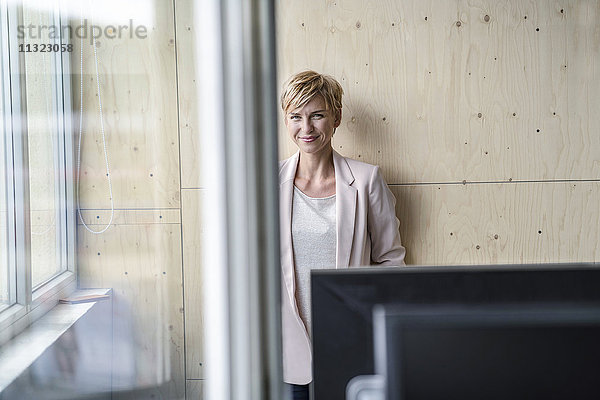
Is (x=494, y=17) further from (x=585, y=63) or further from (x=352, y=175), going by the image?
(x=352, y=175)

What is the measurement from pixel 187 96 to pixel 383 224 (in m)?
1.87

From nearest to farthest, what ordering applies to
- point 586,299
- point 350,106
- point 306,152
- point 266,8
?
point 266,8
point 586,299
point 306,152
point 350,106

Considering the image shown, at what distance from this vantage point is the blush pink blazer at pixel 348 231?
6.74 ft

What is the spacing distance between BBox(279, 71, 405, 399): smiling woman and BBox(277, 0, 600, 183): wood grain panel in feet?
0.50

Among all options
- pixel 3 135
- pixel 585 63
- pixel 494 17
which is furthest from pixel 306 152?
pixel 3 135

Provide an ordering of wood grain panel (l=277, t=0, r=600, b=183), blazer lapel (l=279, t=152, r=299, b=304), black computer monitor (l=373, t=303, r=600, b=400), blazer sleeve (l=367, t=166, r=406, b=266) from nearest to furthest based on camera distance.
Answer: black computer monitor (l=373, t=303, r=600, b=400)
blazer lapel (l=279, t=152, r=299, b=304)
blazer sleeve (l=367, t=166, r=406, b=266)
wood grain panel (l=277, t=0, r=600, b=183)

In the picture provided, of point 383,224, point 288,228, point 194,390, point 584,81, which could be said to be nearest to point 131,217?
point 194,390

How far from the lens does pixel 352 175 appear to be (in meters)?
2.14

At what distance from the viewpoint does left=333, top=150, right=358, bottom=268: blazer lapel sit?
207 centimetres

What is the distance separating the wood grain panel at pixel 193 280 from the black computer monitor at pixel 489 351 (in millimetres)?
165

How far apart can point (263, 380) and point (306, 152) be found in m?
1.82

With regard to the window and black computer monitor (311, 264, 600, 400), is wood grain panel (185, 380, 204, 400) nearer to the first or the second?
the window

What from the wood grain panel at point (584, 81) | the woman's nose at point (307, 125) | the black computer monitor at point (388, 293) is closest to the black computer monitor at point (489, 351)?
the black computer monitor at point (388, 293)

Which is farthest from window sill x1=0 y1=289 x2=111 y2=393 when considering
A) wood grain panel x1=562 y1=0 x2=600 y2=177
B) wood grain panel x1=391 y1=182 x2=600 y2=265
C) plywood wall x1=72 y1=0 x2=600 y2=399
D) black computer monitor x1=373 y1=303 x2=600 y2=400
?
wood grain panel x1=562 y1=0 x2=600 y2=177
